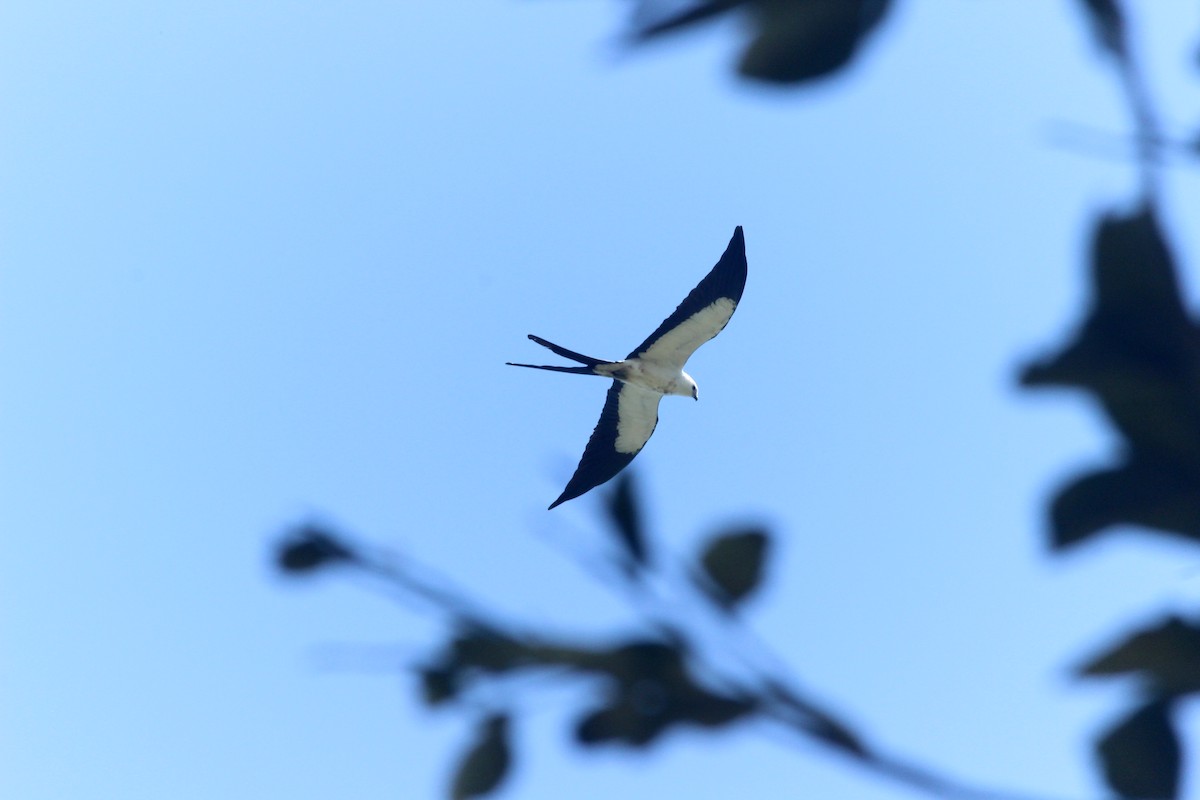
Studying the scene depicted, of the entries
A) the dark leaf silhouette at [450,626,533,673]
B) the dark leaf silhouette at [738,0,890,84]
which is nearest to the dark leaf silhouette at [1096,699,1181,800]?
the dark leaf silhouette at [450,626,533,673]

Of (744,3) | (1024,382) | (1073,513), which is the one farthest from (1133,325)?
(744,3)

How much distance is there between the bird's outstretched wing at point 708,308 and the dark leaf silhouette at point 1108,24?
438 inches

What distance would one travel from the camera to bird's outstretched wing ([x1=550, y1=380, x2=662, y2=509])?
13.8 meters

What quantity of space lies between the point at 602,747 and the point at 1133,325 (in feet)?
2.75

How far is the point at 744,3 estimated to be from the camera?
1.27 m

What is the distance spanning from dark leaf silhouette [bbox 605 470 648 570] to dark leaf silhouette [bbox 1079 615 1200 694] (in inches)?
23.0

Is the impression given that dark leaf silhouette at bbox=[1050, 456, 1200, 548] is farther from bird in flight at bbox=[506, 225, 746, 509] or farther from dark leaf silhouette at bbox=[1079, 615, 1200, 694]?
bird in flight at bbox=[506, 225, 746, 509]

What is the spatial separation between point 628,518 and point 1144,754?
2.33ft

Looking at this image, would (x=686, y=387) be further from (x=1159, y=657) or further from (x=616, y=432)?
(x=1159, y=657)

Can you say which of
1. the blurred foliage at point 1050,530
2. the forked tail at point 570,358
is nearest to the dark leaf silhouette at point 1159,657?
the blurred foliage at point 1050,530

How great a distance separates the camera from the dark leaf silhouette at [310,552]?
1421 mm

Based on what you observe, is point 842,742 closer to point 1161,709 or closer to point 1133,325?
point 1161,709

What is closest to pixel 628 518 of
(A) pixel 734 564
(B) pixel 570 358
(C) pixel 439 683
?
(A) pixel 734 564

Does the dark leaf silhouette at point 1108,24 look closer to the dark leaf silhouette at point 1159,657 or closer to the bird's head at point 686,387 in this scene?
the dark leaf silhouette at point 1159,657
